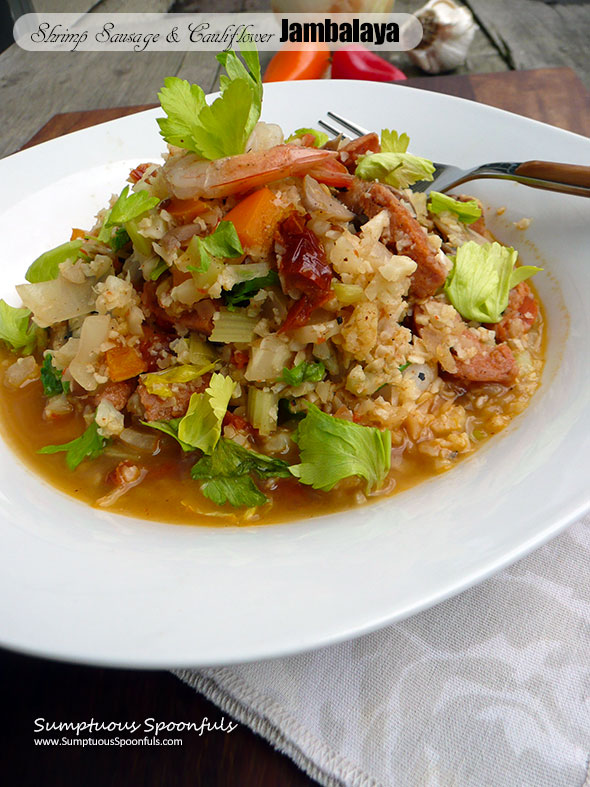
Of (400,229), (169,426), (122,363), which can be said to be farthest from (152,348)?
(400,229)

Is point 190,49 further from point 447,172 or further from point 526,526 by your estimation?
point 526,526

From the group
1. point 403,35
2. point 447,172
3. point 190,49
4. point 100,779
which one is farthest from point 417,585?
point 190,49

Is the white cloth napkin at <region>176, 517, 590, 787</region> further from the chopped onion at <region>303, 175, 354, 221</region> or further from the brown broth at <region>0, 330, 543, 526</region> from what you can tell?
the chopped onion at <region>303, 175, 354, 221</region>

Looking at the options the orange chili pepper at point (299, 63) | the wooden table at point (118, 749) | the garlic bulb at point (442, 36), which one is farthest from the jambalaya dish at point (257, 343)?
the garlic bulb at point (442, 36)

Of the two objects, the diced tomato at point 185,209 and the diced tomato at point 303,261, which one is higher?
the diced tomato at point 185,209

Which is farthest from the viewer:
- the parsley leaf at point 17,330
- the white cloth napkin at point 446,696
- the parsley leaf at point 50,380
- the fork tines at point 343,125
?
the fork tines at point 343,125

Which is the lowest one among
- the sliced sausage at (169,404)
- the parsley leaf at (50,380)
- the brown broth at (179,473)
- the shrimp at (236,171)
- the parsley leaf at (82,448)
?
the brown broth at (179,473)

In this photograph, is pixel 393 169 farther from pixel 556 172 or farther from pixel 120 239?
pixel 120 239

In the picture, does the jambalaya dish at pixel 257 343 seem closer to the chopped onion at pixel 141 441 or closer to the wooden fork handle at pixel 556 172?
the chopped onion at pixel 141 441
